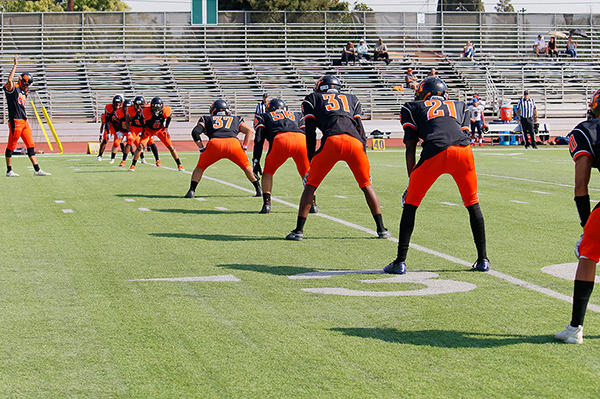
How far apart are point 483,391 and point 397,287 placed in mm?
2179

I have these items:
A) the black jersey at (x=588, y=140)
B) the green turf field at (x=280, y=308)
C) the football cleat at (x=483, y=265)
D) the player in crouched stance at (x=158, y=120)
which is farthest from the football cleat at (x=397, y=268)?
the player in crouched stance at (x=158, y=120)

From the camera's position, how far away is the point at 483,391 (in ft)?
11.0

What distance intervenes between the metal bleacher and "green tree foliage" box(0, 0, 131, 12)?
74.5 feet

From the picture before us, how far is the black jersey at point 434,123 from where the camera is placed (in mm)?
6008

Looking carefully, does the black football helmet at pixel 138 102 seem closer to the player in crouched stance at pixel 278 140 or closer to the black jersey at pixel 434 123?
the player in crouched stance at pixel 278 140

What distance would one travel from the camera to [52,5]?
202ft

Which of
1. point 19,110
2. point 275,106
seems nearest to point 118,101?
point 19,110

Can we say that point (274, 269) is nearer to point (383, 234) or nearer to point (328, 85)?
point (383, 234)

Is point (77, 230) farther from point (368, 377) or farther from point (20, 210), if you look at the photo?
point (368, 377)

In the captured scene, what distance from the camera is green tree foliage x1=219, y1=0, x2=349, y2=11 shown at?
171 ft

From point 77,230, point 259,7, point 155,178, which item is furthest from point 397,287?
point 259,7

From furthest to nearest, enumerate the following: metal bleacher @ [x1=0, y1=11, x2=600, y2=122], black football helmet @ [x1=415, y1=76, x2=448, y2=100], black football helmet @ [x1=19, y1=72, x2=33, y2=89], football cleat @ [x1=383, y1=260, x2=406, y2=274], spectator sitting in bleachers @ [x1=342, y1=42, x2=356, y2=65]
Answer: spectator sitting in bleachers @ [x1=342, y1=42, x2=356, y2=65]
metal bleacher @ [x1=0, y1=11, x2=600, y2=122]
black football helmet @ [x1=19, y1=72, x2=33, y2=89]
black football helmet @ [x1=415, y1=76, x2=448, y2=100]
football cleat @ [x1=383, y1=260, x2=406, y2=274]

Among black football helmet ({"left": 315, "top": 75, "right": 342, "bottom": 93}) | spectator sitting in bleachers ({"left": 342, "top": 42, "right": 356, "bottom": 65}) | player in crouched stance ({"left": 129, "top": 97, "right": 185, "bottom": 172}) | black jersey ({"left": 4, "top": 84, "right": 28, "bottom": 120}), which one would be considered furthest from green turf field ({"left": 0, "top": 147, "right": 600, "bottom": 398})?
spectator sitting in bleachers ({"left": 342, "top": 42, "right": 356, "bottom": 65})

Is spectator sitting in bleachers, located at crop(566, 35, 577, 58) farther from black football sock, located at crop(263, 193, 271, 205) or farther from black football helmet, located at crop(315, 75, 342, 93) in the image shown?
black football helmet, located at crop(315, 75, 342, 93)
